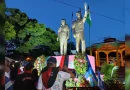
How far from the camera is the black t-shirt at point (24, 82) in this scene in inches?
300

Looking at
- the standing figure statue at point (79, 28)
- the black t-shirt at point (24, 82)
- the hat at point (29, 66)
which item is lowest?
the black t-shirt at point (24, 82)

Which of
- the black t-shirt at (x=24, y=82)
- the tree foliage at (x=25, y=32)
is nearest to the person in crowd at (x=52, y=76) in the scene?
the black t-shirt at (x=24, y=82)

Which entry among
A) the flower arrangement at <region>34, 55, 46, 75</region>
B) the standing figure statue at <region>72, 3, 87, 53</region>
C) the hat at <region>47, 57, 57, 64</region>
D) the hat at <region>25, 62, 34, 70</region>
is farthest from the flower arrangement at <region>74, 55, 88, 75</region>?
the hat at <region>25, 62, 34, 70</region>

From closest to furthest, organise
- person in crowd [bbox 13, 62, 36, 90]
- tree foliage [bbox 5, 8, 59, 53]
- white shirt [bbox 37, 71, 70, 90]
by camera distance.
Answer: white shirt [bbox 37, 71, 70, 90], person in crowd [bbox 13, 62, 36, 90], tree foliage [bbox 5, 8, 59, 53]

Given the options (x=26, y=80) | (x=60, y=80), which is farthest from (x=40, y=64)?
(x=60, y=80)

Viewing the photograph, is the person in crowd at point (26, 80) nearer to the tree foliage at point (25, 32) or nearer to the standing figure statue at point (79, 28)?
the standing figure statue at point (79, 28)

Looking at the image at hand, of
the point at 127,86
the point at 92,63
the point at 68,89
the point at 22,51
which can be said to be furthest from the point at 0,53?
the point at 22,51

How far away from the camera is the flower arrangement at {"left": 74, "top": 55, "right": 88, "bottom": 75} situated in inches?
279

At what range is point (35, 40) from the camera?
11945 mm

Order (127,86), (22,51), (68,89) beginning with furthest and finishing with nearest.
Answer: (22,51)
(68,89)
(127,86)

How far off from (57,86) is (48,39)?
5309 mm

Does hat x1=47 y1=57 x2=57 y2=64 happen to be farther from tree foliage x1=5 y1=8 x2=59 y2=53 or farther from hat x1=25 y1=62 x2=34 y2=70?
tree foliage x1=5 y1=8 x2=59 y2=53

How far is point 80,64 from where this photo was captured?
23.5ft

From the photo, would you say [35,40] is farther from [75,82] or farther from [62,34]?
[75,82]
